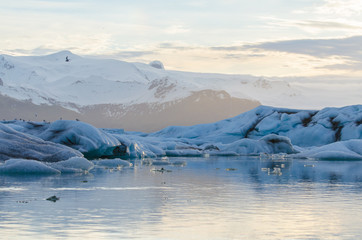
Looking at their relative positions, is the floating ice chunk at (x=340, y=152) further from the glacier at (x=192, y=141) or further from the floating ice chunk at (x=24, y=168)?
the floating ice chunk at (x=24, y=168)

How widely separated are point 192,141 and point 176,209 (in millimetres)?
61364

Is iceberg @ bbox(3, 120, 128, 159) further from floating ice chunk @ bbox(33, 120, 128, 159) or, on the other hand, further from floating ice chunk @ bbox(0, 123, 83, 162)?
floating ice chunk @ bbox(0, 123, 83, 162)

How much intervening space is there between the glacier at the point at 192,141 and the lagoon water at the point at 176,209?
19.1 feet

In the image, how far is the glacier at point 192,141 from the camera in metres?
30.9

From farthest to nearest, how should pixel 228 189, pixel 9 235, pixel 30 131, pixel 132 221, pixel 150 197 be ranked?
1. pixel 30 131
2. pixel 228 189
3. pixel 150 197
4. pixel 132 221
5. pixel 9 235

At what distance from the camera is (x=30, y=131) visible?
159 ft

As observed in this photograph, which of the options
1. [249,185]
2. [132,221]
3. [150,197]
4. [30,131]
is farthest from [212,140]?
[132,221]

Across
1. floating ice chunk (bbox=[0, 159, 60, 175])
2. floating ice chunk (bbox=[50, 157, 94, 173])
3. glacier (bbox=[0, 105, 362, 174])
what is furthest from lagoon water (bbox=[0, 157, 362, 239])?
glacier (bbox=[0, 105, 362, 174])

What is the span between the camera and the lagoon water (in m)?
12.8

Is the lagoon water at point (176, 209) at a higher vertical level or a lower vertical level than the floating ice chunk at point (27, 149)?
lower

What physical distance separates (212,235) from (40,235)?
334 cm

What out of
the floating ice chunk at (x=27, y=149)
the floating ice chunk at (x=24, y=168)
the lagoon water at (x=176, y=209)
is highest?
the floating ice chunk at (x=27, y=149)

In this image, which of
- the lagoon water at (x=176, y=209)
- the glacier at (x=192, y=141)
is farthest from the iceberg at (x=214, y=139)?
the lagoon water at (x=176, y=209)

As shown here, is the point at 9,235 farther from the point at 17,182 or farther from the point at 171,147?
the point at 171,147
